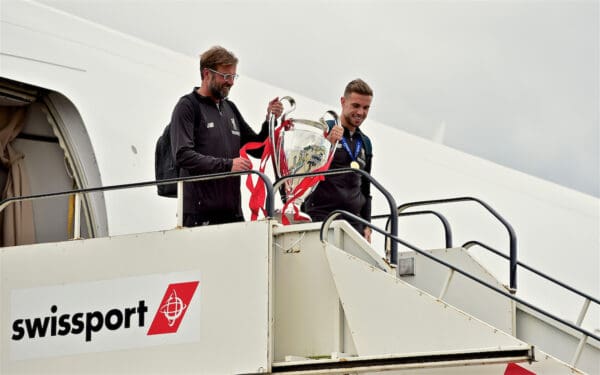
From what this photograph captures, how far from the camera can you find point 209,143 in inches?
356

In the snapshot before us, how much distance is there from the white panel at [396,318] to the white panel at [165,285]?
56 centimetres

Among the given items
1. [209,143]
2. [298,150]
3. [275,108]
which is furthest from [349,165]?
[209,143]

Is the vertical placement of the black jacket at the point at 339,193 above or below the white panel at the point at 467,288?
above

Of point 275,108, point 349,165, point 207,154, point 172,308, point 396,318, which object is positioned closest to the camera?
point 396,318

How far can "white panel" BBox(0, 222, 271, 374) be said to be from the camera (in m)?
8.14

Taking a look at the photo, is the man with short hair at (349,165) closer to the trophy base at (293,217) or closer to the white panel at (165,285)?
the trophy base at (293,217)

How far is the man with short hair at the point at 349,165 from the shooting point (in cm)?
938

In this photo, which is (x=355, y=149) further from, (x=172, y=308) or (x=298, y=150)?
(x=172, y=308)

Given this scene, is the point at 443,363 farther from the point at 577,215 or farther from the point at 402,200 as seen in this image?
the point at 577,215

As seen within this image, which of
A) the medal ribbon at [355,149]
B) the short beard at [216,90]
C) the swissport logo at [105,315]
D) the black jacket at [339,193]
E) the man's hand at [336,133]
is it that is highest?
the short beard at [216,90]

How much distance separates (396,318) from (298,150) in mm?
1799

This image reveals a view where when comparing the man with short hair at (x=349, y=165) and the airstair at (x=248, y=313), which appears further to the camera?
the man with short hair at (x=349, y=165)

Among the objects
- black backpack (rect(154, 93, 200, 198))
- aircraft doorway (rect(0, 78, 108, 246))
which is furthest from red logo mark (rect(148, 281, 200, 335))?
aircraft doorway (rect(0, 78, 108, 246))

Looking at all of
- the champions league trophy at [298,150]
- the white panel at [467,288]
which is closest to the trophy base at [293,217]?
the champions league trophy at [298,150]
